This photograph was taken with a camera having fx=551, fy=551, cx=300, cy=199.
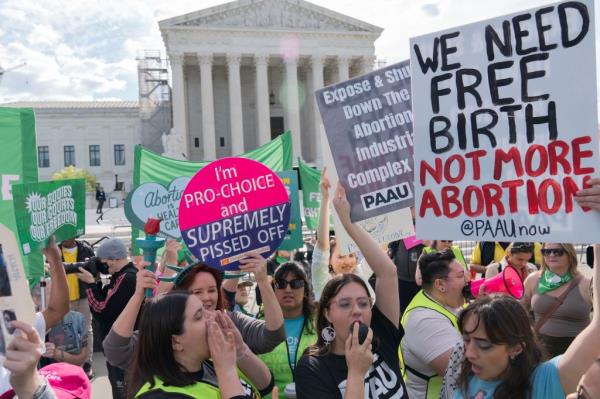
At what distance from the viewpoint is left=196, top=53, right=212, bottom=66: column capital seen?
149 feet

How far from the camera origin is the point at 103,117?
54.6 metres

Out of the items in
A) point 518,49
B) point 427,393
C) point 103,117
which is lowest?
point 427,393

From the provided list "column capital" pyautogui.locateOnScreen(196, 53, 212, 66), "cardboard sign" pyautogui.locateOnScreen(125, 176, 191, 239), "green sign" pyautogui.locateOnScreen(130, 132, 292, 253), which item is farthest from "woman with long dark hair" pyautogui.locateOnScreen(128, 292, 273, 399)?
"column capital" pyautogui.locateOnScreen(196, 53, 212, 66)

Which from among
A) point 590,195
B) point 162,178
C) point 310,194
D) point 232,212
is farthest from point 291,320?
point 310,194

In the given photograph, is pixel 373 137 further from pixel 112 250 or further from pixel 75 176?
pixel 75 176

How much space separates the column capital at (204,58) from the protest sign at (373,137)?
145 ft

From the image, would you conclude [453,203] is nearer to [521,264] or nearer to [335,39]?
[521,264]

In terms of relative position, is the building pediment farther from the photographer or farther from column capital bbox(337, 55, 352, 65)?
the photographer

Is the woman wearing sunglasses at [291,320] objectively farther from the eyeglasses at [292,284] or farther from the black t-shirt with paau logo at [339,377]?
the black t-shirt with paau logo at [339,377]

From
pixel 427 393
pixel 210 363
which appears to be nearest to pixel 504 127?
pixel 427 393

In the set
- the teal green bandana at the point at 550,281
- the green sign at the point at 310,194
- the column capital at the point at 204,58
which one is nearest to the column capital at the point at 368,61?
the column capital at the point at 204,58

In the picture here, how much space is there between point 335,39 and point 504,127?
1854 inches

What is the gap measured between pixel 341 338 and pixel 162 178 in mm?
4596

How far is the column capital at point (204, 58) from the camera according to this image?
45.3 meters
